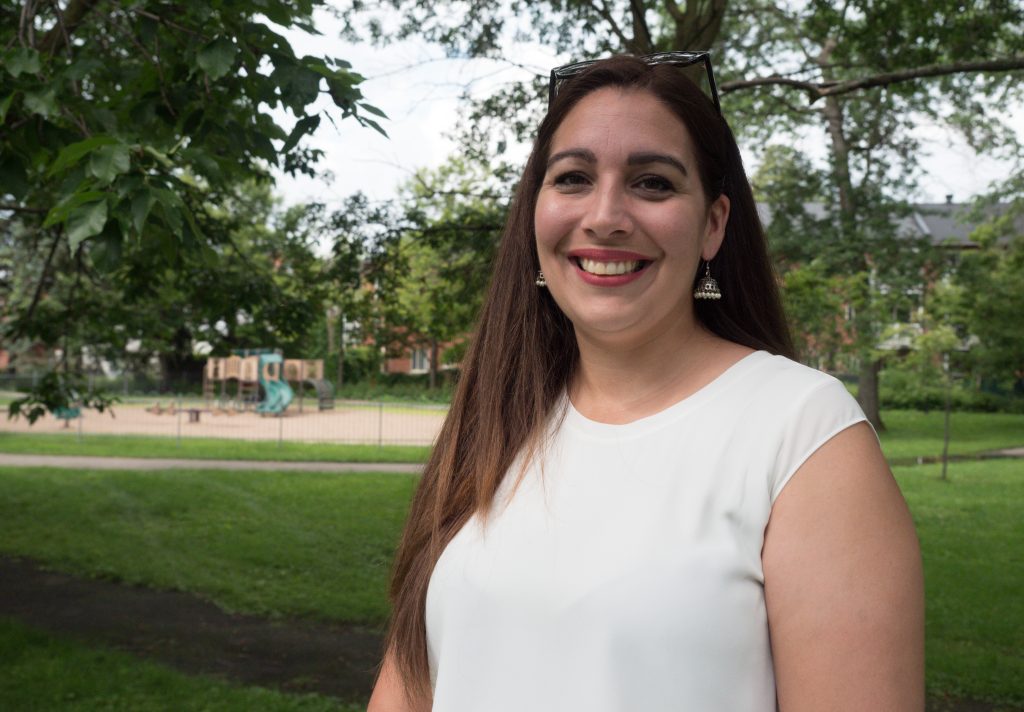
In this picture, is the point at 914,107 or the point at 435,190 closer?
the point at 435,190

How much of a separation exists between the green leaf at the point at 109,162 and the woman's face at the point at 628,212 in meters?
2.21

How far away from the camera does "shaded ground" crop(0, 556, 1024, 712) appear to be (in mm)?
6090

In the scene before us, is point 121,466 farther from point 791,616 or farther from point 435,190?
point 791,616

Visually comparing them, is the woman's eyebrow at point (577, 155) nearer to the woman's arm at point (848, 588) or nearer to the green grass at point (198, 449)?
the woman's arm at point (848, 588)

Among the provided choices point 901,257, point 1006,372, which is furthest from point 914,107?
point 1006,372

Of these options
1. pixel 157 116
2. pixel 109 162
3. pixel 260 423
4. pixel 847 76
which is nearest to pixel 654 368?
pixel 109 162

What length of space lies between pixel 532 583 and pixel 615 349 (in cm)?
43

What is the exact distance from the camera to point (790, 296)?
11.9 m

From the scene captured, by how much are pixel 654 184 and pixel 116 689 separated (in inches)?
206

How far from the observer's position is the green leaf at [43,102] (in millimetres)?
3877

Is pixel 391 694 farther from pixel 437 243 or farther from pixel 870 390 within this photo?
pixel 870 390

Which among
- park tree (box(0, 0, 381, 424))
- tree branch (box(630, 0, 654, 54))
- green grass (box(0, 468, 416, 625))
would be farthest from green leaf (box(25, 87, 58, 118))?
tree branch (box(630, 0, 654, 54))

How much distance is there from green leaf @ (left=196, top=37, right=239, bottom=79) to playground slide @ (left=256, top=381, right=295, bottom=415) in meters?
26.7

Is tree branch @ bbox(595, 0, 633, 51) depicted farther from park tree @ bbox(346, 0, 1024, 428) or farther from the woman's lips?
the woman's lips
